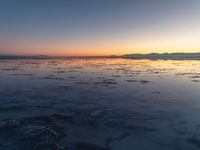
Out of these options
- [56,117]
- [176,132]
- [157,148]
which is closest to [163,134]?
[176,132]

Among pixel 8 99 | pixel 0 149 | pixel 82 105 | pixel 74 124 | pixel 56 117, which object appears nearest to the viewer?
pixel 0 149

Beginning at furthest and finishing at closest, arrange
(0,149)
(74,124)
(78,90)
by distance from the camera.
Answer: (78,90) → (74,124) → (0,149)

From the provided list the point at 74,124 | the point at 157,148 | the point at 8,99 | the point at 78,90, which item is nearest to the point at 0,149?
the point at 74,124

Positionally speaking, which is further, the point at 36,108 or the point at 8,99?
the point at 8,99

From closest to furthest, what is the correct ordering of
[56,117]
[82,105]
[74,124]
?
[74,124]
[56,117]
[82,105]

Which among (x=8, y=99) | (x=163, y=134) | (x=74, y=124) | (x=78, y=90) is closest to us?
(x=163, y=134)

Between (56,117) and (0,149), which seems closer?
(0,149)

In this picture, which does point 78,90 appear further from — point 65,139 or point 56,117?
point 65,139

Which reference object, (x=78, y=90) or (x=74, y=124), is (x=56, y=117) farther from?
(x=78, y=90)
